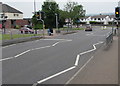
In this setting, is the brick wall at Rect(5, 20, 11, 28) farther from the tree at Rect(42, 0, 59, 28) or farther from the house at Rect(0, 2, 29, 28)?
the tree at Rect(42, 0, 59, 28)

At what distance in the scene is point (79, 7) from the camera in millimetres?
65875

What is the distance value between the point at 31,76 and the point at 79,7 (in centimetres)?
5878

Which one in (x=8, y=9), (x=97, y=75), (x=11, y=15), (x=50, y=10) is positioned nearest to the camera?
(x=97, y=75)

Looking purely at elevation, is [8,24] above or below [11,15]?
below

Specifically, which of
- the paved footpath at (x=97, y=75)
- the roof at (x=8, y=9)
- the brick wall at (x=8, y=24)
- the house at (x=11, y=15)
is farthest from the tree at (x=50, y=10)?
the paved footpath at (x=97, y=75)

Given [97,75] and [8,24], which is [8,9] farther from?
[97,75]

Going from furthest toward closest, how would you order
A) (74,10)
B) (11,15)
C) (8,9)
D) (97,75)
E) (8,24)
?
(8,9)
(11,15)
(8,24)
(74,10)
(97,75)

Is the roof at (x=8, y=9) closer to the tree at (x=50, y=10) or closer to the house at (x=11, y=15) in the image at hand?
the house at (x=11, y=15)

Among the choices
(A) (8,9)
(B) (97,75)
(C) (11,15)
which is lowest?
(B) (97,75)

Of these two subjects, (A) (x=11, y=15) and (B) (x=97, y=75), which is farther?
(A) (x=11, y=15)

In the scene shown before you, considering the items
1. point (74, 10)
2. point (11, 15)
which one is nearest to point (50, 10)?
point (74, 10)

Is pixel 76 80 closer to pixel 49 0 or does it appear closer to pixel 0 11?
pixel 49 0

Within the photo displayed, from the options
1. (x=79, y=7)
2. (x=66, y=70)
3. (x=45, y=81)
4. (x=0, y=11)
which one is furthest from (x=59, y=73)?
(x=0, y=11)

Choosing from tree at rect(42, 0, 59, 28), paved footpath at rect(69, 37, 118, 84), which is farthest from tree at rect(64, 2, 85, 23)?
paved footpath at rect(69, 37, 118, 84)
